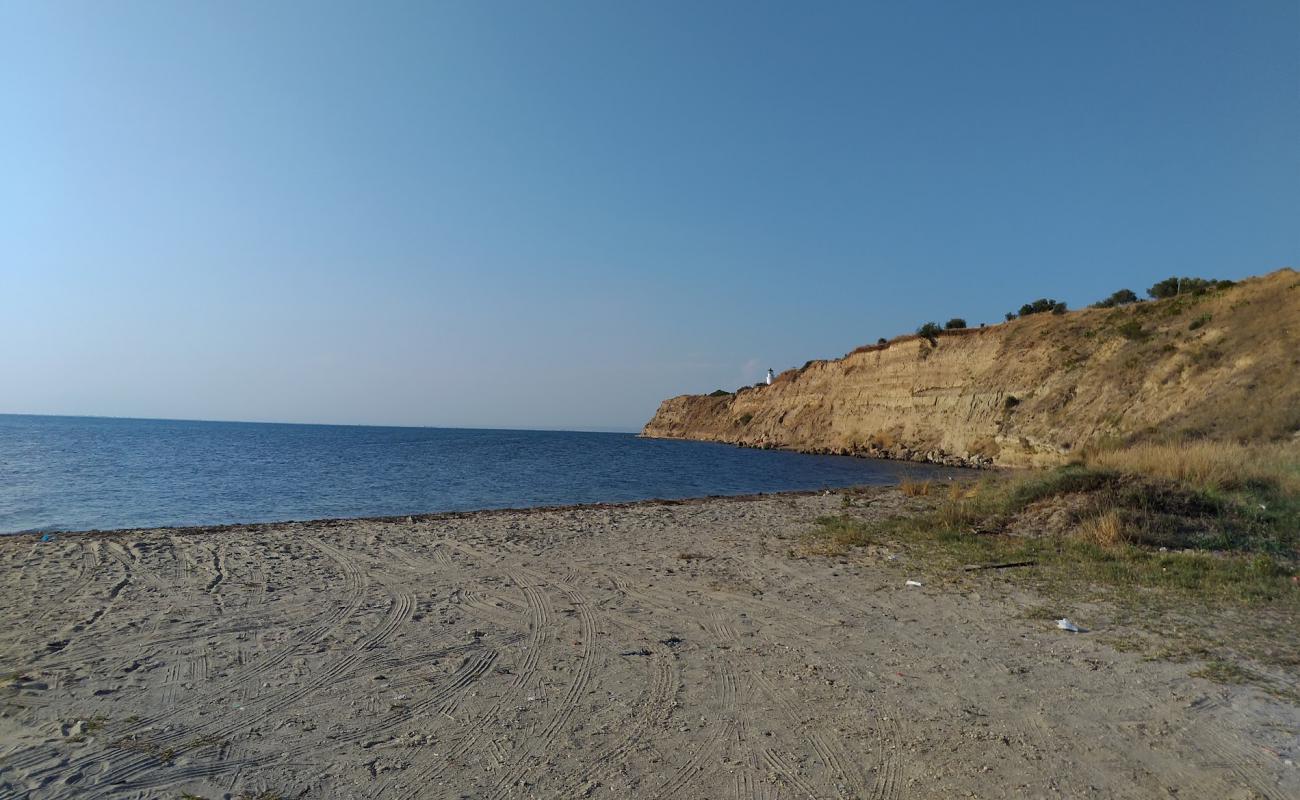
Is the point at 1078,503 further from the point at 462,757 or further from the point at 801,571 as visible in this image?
the point at 462,757

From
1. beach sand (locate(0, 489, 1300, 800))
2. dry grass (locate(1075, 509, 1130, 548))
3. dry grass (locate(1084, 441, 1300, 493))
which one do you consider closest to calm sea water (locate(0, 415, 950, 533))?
beach sand (locate(0, 489, 1300, 800))

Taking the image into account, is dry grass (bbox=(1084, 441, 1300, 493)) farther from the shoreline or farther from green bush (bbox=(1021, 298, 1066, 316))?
green bush (bbox=(1021, 298, 1066, 316))

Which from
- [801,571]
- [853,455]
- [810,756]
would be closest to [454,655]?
[810,756]

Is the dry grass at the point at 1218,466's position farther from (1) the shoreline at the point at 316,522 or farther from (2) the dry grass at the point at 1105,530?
(1) the shoreline at the point at 316,522

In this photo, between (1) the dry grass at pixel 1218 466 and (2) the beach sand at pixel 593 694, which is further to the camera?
(1) the dry grass at pixel 1218 466

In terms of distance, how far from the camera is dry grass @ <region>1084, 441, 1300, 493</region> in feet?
42.8

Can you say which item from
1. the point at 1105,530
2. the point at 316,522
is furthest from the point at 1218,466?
the point at 316,522

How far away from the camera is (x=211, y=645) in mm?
6812

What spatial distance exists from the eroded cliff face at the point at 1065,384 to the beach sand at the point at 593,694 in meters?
20.2

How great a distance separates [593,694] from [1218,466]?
1427 cm

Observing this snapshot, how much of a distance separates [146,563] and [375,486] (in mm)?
17657

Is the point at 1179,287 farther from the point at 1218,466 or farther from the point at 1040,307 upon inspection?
the point at 1218,466

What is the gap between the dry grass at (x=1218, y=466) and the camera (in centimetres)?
1305

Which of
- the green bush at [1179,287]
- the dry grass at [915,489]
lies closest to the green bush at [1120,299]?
the green bush at [1179,287]
